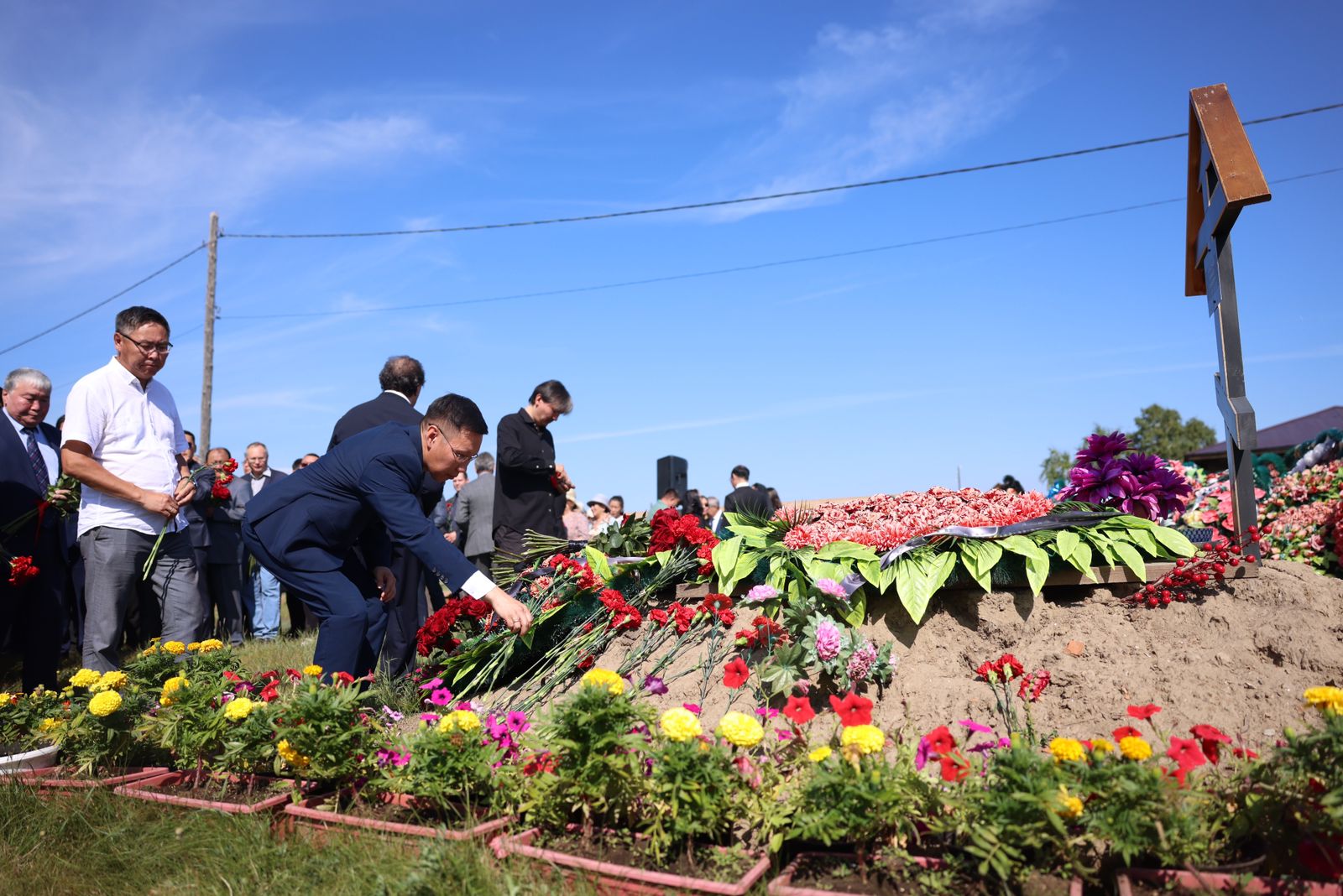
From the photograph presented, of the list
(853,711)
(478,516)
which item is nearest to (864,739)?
(853,711)

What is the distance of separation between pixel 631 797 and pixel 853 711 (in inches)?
25.0

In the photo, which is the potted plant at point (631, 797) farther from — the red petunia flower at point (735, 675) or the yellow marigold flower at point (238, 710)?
the yellow marigold flower at point (238, 710)

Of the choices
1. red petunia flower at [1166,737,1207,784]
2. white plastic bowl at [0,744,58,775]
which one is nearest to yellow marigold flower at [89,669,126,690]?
white plastic bowl at [0,744,58,775]

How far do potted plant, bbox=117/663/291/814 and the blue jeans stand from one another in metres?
5.98

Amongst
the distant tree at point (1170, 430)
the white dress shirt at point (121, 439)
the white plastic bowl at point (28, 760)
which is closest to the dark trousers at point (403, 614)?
the white dress shirt at point (121, 439)

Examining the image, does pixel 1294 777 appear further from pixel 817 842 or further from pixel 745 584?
pixel 745 584

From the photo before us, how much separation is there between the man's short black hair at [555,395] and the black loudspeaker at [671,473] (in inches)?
Result: 432

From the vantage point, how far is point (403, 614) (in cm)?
626

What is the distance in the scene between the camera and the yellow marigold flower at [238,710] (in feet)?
10.3

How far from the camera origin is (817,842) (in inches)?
101

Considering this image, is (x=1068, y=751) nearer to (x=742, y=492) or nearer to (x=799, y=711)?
(x=799, y=711)

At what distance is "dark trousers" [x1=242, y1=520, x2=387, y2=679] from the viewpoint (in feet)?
12.9

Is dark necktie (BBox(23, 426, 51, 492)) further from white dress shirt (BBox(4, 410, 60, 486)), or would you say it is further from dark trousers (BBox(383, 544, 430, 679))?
dark trousers (BBox(383, 544, 430, 679))

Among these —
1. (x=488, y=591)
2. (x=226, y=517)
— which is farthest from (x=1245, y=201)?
(x=226, y=517)
